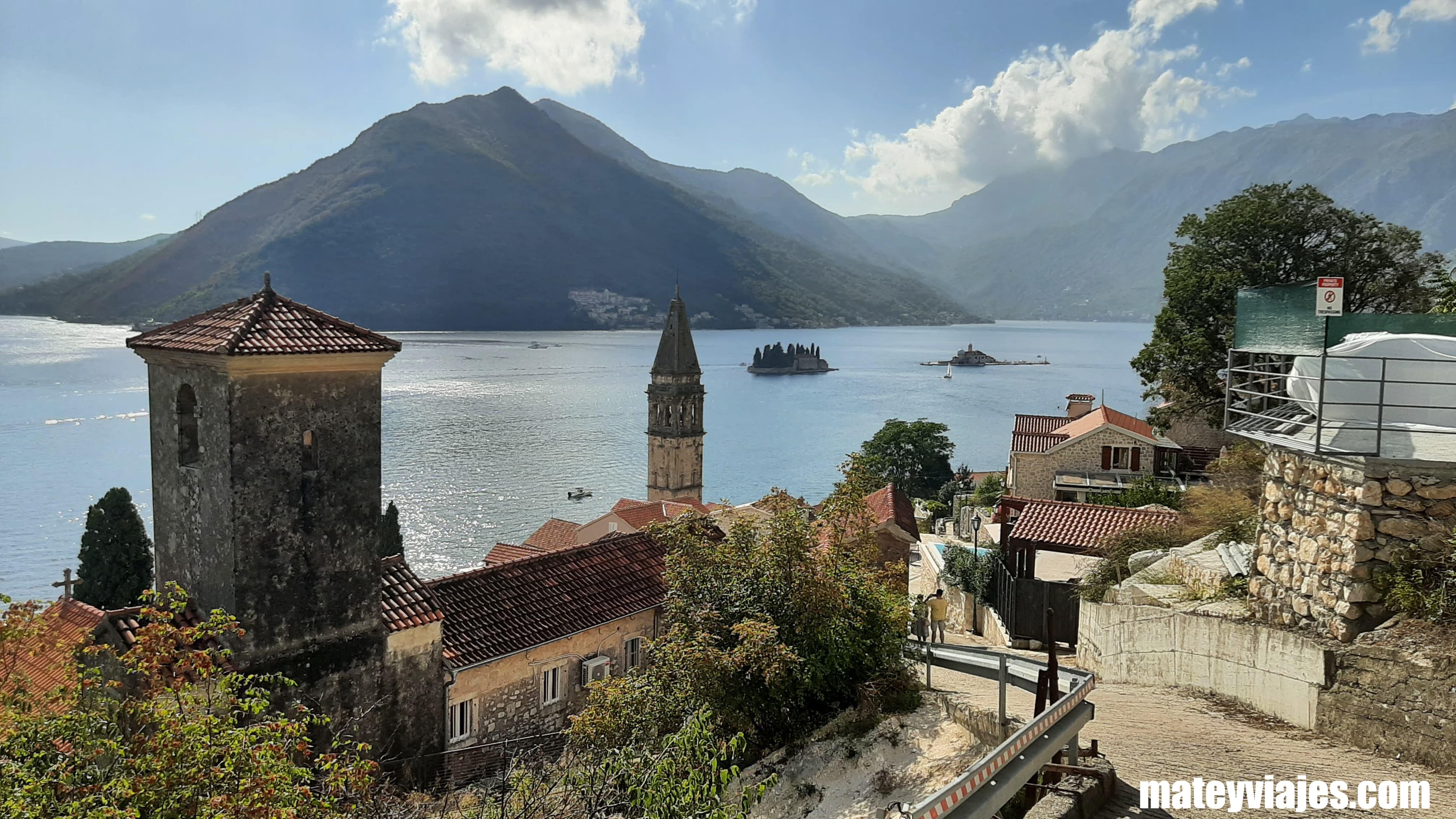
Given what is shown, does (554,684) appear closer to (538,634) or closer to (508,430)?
(538,634)

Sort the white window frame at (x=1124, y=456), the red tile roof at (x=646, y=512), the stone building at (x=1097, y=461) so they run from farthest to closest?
the white window frame at (x=1124, y=456) < the red tile roof at (x=646, y=512) < the stone building at (x=1097, y=461)

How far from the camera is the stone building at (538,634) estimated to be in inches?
485

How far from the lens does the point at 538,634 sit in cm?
1305

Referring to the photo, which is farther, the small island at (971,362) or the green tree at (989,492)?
the small island at (971,362)

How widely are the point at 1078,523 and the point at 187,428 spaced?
15734 mm

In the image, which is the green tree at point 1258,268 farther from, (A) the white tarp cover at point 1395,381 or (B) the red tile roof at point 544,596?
(B) the red tile roof at point 544,596

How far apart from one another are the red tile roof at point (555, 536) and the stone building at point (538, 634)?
14.8 m

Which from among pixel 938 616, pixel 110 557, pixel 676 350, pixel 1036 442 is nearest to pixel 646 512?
pixel 676 350

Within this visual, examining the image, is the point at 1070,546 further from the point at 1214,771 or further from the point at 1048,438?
the point at 1048,438

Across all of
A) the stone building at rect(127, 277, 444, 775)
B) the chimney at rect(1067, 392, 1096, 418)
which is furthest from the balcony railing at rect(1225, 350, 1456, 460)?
the chimney at rect(1067, 392, 1096, 418)

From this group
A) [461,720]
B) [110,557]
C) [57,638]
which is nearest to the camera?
[57,638]

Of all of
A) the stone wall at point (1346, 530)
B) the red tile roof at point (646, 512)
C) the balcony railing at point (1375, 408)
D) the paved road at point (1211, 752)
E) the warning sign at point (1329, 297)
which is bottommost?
the red tile roof at point (646, 512)

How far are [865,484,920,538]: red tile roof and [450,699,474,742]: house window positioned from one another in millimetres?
16861

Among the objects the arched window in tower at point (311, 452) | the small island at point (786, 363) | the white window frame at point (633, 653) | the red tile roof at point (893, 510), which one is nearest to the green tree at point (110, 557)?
the white window frame at point (633, 653)
